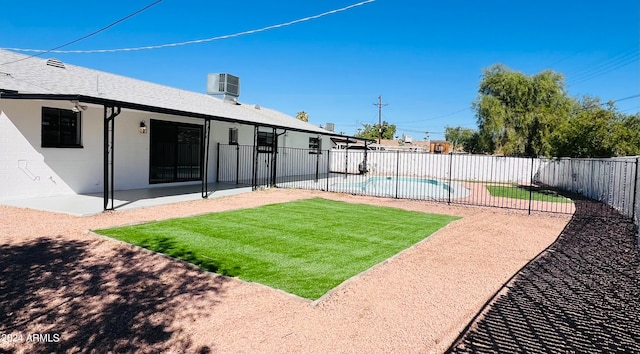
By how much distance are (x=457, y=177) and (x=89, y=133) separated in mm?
21489

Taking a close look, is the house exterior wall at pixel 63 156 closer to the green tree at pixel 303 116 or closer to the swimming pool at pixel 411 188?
the swimming pool at pixel 411 188

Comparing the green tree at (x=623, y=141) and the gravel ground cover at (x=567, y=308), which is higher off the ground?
the green tree at (x=623, y=141)

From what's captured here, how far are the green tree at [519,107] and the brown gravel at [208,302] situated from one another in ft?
87.4

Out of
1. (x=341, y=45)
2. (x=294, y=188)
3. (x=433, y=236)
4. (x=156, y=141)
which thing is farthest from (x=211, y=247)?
(x=341, y=45)

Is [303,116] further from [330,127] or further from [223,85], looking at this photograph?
[223,85]

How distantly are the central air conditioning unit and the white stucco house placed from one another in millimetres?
4913

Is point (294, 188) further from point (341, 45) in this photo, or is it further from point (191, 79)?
point (191, 79)

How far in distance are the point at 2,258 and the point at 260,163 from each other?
43.9ft

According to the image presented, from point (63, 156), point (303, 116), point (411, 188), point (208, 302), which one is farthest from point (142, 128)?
point (303, 116)

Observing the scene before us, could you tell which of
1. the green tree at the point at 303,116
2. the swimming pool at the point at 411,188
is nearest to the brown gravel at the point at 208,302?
the swimming pool at the point at 411,188

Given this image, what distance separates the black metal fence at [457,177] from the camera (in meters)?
11.8

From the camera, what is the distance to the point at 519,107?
30.2 meters

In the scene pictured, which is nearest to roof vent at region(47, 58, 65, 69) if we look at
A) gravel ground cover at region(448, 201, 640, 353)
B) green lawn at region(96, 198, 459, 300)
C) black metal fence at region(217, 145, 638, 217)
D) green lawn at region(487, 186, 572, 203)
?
black metal fence at region(217, 145, 638, 217)

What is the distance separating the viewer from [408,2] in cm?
1262
